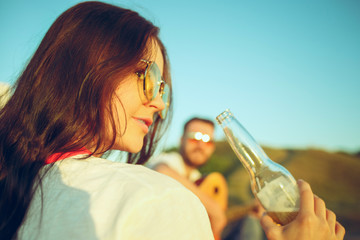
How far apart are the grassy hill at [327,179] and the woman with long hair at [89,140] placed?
9.13 metres

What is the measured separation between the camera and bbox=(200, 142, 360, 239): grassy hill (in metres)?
9.65

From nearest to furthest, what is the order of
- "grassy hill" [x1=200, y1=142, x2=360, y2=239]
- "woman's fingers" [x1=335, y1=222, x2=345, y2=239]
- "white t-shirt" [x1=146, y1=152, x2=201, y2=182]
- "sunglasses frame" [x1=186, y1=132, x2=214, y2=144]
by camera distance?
1. "woman's fingers" [x1=335, y1=222, x2=345, y2=239]
2. "white t-shirt" [x1=146, y1=152, x2=201, y2=182]
3. "sunglasses frame" [x1=186, y1=132, x2=214, y2=144]
4. "grassy hill" [x1=200, y1=142, x2=360, y2=239]

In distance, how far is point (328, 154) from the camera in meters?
19.2

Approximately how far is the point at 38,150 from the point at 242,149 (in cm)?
Answer: 95

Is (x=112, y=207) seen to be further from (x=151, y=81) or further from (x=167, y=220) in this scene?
(x=151, y=81)

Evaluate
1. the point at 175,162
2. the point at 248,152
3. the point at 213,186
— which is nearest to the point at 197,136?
the point at 175,162

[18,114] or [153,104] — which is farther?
[153,104]

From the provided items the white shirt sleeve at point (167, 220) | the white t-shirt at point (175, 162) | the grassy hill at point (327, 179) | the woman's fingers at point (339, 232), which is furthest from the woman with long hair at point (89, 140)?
the grassy hill at point (327, 179)

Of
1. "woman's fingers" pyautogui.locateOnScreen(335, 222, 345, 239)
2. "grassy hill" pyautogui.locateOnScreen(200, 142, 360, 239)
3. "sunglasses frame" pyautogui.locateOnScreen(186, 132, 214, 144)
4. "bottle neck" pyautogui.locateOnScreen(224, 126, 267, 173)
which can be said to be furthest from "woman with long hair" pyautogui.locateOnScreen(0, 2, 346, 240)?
"grassy hill" pyautogui.locateOnScreen(200, 142, 360, 239)

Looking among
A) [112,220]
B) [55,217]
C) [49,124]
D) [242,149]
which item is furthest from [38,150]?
[242,149]

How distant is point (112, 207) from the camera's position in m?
0.65

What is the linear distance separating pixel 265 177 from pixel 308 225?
30 cm

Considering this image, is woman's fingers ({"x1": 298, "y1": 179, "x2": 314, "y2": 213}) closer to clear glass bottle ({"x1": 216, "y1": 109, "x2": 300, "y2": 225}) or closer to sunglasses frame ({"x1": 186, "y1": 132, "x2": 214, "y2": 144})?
clear glass bottle ({"x1": 216, "y1": 109, "x2": 300, "y2": 225})

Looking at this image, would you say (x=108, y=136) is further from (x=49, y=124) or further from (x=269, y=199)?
(x=269, y=199)
